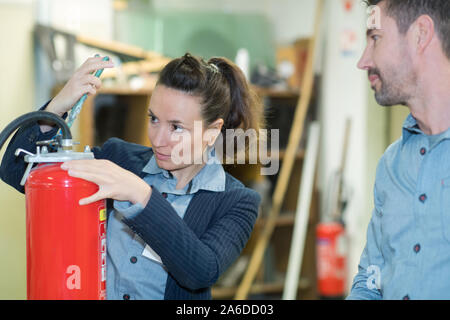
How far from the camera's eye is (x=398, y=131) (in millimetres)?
2826

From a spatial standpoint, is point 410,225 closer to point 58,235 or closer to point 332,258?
point 58,235

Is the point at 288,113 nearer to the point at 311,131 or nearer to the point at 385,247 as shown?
the point at 311,131

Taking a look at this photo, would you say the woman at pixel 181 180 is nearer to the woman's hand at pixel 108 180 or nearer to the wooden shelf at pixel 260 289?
the woman's hand at pixel 108 180

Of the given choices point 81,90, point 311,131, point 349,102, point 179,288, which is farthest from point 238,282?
point 81,90

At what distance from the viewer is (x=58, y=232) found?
1031 mm

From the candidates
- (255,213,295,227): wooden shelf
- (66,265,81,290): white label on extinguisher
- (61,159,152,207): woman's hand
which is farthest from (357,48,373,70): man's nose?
(255,213,295,227): wooden shelf

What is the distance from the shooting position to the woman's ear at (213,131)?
1.49 metres

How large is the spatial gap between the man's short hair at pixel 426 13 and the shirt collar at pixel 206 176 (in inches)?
23.2

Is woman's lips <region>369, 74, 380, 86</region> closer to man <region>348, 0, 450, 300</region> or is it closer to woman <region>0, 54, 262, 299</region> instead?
man <region>348, 0, 450, 300</region>

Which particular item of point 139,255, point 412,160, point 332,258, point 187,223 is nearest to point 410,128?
point 412,160

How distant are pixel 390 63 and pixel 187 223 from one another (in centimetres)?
64

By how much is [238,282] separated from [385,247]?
2.35m

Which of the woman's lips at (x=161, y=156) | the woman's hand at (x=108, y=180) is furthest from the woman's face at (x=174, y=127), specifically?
the woman's hand at (x=108, y=180)

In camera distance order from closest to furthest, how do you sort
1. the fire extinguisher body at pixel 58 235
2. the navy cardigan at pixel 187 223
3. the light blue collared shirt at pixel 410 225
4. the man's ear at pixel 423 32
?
the fire extinguisher body at pixel 58 235, the navy cardigan at pixel 187 223, the light blue collared shirt at pixel 410 225, the man's ear at pixel 423 32
